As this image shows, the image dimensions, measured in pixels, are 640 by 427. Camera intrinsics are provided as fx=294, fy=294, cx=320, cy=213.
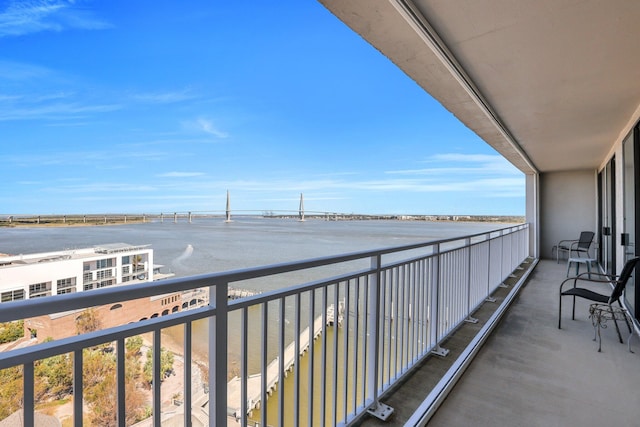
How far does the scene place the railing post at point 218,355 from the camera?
2.91 feet

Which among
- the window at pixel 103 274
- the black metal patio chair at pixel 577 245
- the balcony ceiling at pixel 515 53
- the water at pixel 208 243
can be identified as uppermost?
the balcony ceiling at pixel 515 53

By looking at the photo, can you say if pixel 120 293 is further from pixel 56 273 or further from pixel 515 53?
pixel 56 273

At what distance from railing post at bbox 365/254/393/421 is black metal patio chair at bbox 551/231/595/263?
6339mm

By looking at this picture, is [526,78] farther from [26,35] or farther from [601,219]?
[26,35]

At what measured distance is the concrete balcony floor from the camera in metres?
1.75

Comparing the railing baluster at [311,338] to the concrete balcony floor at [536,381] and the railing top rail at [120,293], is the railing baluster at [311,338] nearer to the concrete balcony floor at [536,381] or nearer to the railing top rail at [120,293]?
the railing top rail at [120,293]

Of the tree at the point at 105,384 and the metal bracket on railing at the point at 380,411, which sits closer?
the tree at the point at 105,384

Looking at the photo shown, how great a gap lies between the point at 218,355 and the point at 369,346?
109 cm

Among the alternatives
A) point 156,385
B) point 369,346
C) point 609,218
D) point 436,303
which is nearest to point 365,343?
point 369,346

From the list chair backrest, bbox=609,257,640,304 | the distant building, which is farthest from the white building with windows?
chair backrest, bbox=609,257,640,304

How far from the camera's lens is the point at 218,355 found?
2.96 feet

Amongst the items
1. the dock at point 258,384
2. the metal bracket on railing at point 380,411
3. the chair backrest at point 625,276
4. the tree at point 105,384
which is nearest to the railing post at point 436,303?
the metal bracket on railing at point 380,411

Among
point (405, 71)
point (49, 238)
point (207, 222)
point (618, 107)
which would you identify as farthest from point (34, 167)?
point (618, 107)

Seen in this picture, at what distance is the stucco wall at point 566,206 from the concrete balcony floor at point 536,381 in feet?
16.8
